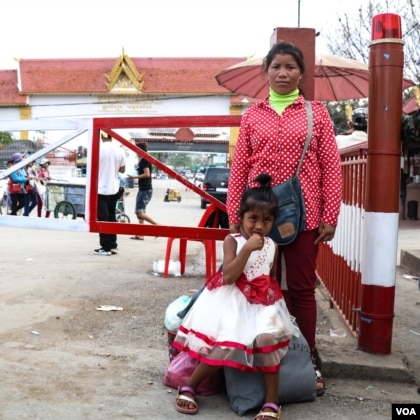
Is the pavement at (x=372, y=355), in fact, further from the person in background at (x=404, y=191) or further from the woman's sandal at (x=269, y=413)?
the person in background at (x=404, y=191)

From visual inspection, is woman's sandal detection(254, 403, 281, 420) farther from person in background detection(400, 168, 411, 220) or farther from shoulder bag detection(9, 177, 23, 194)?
person in background detection(400, 168, 411, 220)

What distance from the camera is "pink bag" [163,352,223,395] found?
290 cm

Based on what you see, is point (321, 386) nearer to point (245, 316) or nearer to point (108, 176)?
point (245, 316)

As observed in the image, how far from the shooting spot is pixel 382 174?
125 inches

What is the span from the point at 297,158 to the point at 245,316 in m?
0.82

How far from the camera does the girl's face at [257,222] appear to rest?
2682mm

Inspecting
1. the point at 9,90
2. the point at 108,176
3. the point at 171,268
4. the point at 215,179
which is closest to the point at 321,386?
the point at 171,268

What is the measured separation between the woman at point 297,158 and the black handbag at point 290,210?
34 millimetres

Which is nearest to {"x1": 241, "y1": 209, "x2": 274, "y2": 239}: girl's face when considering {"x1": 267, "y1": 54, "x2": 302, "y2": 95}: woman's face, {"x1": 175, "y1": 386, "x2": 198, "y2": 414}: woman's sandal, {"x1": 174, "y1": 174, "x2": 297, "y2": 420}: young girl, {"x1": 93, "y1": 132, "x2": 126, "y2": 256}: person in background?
{"x1": 174, "y1": 174, "x2": 297, "y2": 420}: young girl

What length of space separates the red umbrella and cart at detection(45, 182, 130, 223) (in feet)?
9.99

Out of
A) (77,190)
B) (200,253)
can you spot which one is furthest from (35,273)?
(200,253)

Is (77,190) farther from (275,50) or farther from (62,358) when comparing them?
(275,50)

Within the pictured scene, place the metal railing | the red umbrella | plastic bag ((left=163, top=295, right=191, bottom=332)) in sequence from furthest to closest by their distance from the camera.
Answer: the red umbrella, the metal railing, plastic bag ((left=163, top=295, right=191, bottom=332))

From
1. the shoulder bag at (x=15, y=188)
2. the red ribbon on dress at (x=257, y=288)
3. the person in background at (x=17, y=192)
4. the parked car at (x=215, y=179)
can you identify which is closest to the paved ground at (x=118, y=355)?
the red ribbon on dress at (x=257, y=288)
